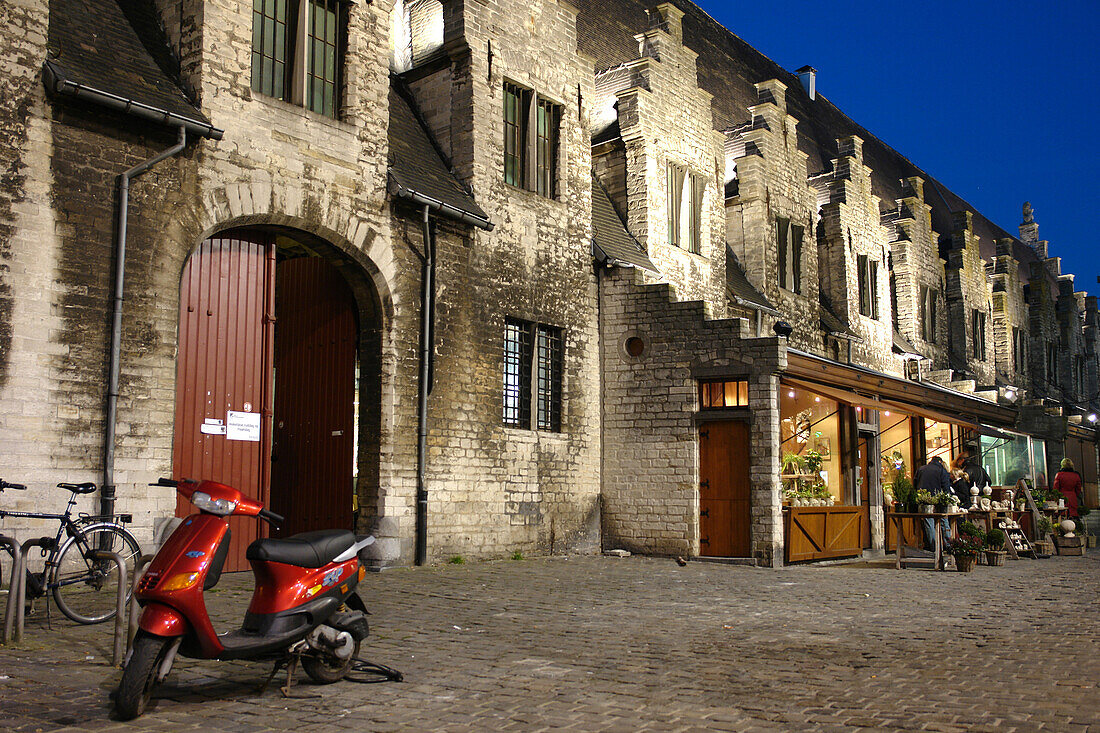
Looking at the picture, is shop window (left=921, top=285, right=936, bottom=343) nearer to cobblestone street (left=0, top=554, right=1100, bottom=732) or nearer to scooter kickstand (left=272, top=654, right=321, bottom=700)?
cobblestone street (left=0, top=554, right=1100, bottom=732)

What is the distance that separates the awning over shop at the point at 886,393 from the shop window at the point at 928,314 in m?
6.20

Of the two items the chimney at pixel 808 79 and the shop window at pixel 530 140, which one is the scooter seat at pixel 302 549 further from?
the chimney at pixel 808 79

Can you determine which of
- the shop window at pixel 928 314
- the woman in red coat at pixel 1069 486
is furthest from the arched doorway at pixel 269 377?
the shop window at pixel 928 314

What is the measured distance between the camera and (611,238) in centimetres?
1596

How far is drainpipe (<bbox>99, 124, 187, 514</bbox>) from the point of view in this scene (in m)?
8.99

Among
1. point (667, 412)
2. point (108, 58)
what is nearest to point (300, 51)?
point (108, 58)

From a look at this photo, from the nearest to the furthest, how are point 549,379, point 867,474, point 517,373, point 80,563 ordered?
point 80,563 → point 517,373 → point 549,379 → point 867,474

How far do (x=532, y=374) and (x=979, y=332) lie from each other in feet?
72.4

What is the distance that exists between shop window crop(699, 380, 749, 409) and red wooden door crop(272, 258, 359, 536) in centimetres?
555

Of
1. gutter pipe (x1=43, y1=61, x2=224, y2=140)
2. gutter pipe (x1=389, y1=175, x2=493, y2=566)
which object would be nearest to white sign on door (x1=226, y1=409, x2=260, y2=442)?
gutter pipe (x1=389, y1=175, x2=493, y2=566)

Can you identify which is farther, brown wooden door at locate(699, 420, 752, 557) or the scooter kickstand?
brown wooden door at locate(699, 420, 752, 557)

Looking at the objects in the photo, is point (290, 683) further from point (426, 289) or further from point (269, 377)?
point (426, 289)

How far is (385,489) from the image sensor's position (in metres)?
11.7

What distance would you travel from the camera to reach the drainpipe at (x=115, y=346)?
8.99 metres
